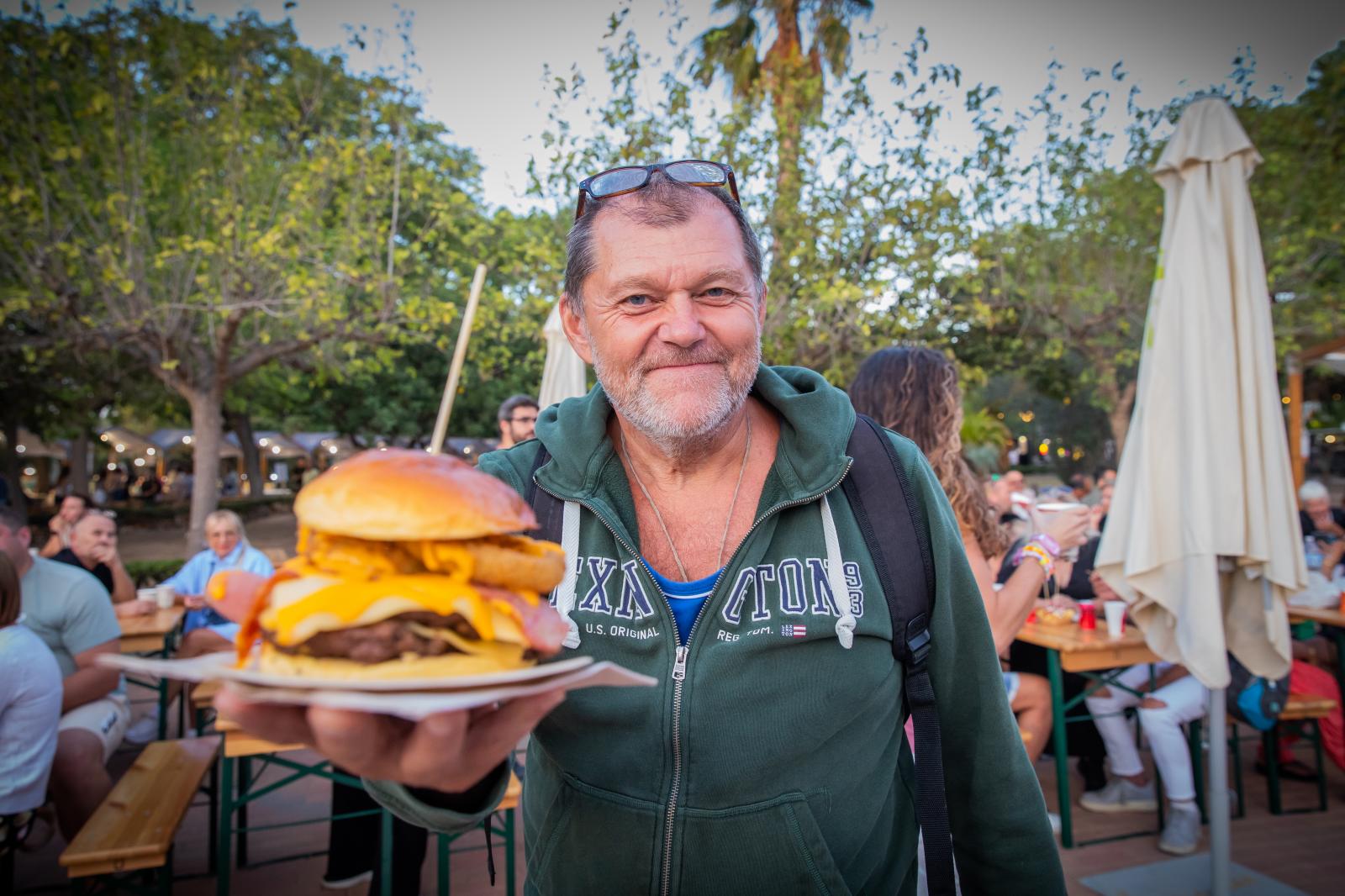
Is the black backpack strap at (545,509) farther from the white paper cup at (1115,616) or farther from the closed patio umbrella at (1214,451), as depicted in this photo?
the white paper cup at (1115,616)

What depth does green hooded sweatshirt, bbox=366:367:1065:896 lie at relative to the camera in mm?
1616

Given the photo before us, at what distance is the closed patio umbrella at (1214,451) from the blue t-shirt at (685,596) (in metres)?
3.34

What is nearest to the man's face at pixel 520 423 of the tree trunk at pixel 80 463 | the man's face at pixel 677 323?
the man's face at pixel 677 323

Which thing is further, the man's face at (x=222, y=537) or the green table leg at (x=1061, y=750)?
the man's face at (x=222, y=537)

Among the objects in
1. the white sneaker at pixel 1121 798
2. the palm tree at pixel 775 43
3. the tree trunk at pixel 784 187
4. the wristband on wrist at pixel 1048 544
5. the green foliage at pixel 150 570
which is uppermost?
the palm tree at pixel 775 43

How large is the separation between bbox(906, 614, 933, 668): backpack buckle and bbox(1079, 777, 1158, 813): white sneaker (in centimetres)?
475

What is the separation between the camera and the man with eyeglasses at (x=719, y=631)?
162cm

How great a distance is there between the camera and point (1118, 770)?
17.7ft

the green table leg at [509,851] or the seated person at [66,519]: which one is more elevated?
the seated person at [66,519]

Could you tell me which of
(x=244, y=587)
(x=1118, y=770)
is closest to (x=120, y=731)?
(x=244, y=587)

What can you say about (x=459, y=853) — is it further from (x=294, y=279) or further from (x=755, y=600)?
(x=294, y=279)

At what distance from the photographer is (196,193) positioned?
37.7ft

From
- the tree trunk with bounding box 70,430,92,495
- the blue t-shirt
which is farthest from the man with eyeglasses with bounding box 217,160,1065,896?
the tree trunk with bounding box 70,430,92,495

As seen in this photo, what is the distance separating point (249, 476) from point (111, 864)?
2845cm
